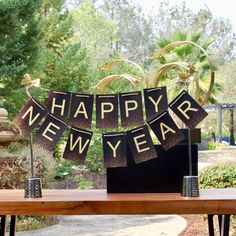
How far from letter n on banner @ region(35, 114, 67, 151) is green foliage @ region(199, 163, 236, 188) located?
8.00 ft

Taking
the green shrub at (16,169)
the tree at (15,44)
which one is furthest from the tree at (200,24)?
the green shrub at (16,169)

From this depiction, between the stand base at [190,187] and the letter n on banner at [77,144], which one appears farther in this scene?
the letter n on banner at [77,144]

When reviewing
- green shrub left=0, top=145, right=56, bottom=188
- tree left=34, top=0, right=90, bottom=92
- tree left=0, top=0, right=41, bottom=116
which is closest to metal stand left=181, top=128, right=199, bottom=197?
green shrub left=0, top=145, right=56, bottom=188

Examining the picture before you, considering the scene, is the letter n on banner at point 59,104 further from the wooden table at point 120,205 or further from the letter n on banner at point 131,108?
the wooden table at point 120,205

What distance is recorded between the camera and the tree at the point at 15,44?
6.38 meters

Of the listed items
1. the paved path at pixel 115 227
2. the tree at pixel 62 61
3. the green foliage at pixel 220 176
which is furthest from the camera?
the tree at pixel 62 61

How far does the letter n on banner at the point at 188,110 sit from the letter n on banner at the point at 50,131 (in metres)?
0.41

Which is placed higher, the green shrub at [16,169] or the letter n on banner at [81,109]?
the letter n on banner at [81,109]

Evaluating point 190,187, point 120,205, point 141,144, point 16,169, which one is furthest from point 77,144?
point 16,169

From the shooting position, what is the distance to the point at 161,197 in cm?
162

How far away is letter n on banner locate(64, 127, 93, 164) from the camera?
1.79 metres

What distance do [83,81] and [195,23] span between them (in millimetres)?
11986

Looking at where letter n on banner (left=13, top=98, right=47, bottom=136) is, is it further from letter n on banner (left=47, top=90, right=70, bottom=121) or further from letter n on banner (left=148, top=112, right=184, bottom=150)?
letter n on banner (left=148, top=112, right=184, bottom=150)

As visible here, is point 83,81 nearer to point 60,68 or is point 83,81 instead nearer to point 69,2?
point 60,68
